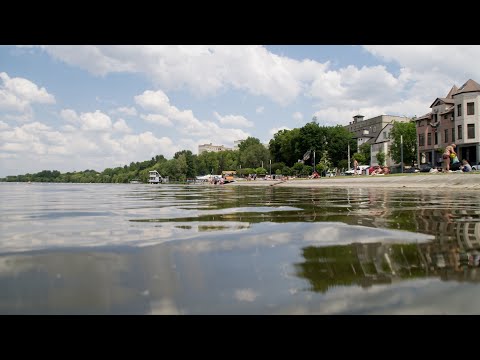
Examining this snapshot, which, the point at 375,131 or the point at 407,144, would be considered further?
the point at 375,131

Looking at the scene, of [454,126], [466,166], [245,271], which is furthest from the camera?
[454,126]

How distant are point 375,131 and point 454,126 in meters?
64.4

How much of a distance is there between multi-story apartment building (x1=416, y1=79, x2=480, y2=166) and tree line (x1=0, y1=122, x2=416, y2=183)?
9.42 metres

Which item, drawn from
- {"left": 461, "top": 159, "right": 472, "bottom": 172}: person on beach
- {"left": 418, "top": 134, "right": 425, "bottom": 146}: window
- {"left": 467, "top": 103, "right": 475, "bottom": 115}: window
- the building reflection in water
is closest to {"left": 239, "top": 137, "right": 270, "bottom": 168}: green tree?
{"left": 418, "top": 134, "right": 425, "bottom": 146}: window

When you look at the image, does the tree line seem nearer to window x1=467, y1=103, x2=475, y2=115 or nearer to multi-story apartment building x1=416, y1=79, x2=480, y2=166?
multi-story apartment building x1=416, y1=79, x2=480, y2=166

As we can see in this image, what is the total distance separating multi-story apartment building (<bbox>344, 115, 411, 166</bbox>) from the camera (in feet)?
281

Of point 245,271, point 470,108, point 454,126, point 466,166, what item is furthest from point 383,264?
point 454,126

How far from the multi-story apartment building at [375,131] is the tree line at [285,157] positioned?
14.2ft

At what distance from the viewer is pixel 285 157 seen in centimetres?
9912

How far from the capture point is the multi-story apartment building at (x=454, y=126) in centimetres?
4800

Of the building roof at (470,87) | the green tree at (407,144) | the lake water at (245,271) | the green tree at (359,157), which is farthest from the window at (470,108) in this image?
the lake water at (245,271)

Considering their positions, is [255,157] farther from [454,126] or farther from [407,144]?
[454,126]
